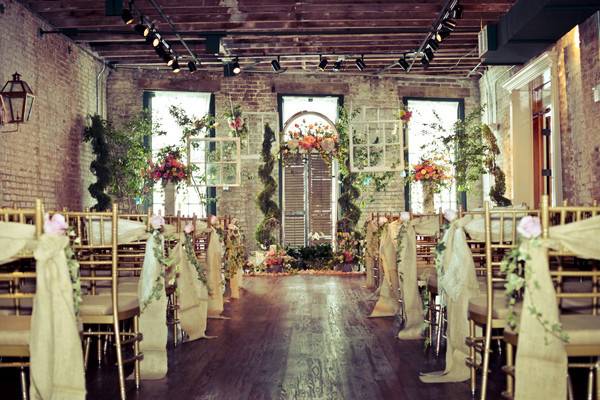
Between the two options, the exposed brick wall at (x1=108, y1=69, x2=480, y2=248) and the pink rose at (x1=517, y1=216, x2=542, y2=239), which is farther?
the exposed brick wall at (x1=108, y1=69, x2=480, y2=248)

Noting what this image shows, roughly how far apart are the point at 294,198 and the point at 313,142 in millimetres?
1319

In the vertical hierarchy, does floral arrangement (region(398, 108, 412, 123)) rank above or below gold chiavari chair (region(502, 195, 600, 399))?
above

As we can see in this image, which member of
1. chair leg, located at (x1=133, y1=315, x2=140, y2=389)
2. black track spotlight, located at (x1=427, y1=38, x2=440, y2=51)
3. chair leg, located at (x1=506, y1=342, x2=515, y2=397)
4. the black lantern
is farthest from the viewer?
black track spotlight, located at (x1=427, y1=38, x2=440, y2=51)

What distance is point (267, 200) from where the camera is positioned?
13.6 metres

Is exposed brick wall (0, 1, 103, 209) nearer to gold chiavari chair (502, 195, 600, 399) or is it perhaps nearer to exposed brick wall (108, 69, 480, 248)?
exposed brick wall (108, 69, 480, 248)

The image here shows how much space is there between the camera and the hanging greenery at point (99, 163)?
1190cm

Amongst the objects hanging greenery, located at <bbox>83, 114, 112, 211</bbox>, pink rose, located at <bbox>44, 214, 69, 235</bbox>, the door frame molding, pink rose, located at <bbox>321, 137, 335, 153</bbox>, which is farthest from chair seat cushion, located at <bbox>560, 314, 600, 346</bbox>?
pink rose, located at <bbox>321, 137, 335, 153</bbox>

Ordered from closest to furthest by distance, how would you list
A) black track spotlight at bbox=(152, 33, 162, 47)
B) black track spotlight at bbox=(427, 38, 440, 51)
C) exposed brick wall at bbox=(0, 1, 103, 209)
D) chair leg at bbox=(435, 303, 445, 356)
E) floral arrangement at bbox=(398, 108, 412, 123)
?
chair leg at bbox=(435, 303, 445, 356) → exposed brick wall at bbox=(0, 1, 103, 209) → black track spotlight at bbox=(152, 33, 162, 47) → black track spotlight at bbox=(427, 38, 440, 51) → floral arrangement at bbox=(398, 108, 412, 123)

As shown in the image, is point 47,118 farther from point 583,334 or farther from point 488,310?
point 583,334

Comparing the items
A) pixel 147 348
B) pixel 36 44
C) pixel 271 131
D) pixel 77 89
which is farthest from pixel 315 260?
pixel 147 348

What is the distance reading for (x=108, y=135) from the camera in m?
12.6

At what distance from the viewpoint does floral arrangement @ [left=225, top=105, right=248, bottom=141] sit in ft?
44.1

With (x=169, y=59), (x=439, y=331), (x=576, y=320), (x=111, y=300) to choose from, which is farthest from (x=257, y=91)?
(x=576, y=320)

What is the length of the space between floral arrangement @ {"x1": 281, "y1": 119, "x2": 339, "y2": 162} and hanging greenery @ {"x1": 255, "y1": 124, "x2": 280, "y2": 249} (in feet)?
1.31
